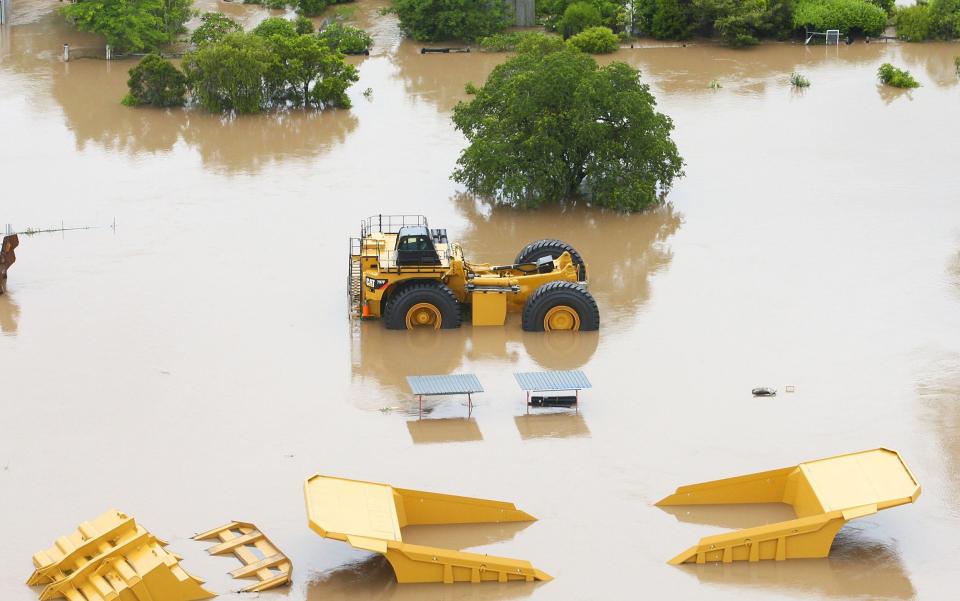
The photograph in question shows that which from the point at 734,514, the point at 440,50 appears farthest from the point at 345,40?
the point at 734,514

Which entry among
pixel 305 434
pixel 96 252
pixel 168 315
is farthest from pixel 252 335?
pixel 96 252

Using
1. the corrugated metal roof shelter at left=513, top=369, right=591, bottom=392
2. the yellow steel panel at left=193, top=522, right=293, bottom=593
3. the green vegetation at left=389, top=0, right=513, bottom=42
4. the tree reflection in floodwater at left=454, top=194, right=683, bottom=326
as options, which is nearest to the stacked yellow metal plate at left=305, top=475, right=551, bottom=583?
the yellow steel panel at left=193, top=522, right=293, bottom=593

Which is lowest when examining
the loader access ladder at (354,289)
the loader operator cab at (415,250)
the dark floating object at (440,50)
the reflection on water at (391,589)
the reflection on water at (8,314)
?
the reflection on water at (391,589)

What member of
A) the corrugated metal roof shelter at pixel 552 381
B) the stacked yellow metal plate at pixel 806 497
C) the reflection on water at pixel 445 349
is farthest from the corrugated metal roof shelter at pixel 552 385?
the stacked yellow metal plate at pixel 806 497

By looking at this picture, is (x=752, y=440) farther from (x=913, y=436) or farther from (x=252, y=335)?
(x=252, y=335)

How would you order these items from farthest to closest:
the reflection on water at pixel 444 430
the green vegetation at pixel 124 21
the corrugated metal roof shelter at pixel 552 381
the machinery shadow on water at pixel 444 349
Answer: the green vegetation at pixel 124 21 < the machinery shadow on water at pixel 444 349 < the corrugated metal roof shelter at pixel 552 381 < the reflection on water at pixel 444 430

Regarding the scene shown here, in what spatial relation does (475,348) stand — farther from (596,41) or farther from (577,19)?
(577,19)

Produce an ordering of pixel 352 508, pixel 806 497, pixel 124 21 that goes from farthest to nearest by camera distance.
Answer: pixel 124 21 → pixel 806 497 → pixel 352 508

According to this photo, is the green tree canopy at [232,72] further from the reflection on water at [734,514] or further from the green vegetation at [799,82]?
the reflection on water at [734,514]
